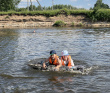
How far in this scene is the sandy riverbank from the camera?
128 ft

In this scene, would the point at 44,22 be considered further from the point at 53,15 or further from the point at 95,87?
the point at 95,87

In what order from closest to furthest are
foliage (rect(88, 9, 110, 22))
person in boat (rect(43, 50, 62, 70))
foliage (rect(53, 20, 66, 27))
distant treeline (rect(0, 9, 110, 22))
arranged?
person in boat (rect(43, 50, 62, 70)) → foliage (rect(53, 20, 66, 27)) → foliage (rect(88, 9, 110, 22)) → distant treeline (rect(0, 9, 110, 22))

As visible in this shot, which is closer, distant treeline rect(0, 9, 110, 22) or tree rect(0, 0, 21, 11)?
distant treeline rect(0, 9, 110, 22)

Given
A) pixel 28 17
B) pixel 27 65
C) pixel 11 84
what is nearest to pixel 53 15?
pixel 28 17

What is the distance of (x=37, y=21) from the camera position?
40.5 meters

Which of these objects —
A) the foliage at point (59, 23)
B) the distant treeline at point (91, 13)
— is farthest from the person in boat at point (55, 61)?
the distant treeline at point (91, 13)

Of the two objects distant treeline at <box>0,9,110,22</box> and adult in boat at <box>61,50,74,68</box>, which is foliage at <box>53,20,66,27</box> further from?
adult in boat at <box>61,50,74,68</box>

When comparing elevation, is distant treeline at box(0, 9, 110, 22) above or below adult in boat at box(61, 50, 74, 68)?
above

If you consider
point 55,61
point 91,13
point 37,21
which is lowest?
point 55,61

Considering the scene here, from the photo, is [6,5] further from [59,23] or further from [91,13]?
[91,13]

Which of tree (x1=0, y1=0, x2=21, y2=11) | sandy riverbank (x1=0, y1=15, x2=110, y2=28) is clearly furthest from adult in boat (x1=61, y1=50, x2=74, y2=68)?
tree (x1=0, y1=0, x2=21, y2=11)

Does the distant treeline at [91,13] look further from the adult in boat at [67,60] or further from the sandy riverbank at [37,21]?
the adult in boat at [67,60]

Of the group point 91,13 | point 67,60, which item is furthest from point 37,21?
point 67,60

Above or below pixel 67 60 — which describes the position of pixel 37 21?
above
